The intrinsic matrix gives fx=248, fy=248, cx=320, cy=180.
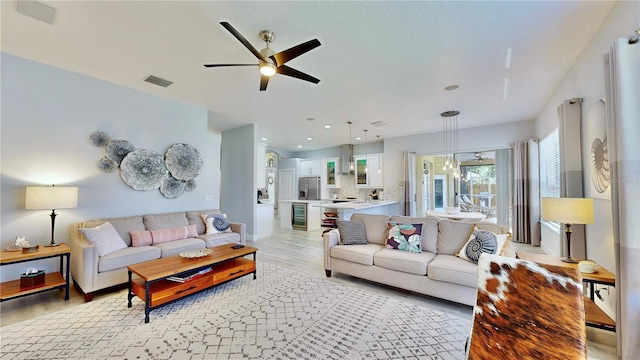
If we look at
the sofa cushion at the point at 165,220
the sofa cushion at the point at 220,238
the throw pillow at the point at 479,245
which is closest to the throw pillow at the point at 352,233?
the throw pillow at the point at 479,245

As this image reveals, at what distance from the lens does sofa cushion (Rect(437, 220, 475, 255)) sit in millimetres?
3104

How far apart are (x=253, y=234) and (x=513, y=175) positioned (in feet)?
21.0

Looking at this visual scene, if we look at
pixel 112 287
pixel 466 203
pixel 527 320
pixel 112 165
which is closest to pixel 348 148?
pixel 466 203

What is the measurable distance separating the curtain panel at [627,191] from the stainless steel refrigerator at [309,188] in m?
7.72

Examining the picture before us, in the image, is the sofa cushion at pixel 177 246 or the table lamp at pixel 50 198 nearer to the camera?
the table lamp at pixel 50 198

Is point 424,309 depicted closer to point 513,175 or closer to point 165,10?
point 165,10

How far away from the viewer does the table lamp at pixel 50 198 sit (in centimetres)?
281

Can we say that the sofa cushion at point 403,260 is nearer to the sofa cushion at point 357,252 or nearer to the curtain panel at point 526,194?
the sofa cushion at point 357,252

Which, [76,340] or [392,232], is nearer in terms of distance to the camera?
[76,340]

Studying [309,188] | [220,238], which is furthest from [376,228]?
[309,188]

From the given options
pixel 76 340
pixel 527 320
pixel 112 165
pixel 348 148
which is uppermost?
pixel 348 148

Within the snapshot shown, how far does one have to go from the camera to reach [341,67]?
3225 mm

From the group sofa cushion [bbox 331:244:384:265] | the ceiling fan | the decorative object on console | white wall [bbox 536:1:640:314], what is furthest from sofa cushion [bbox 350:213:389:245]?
the ceiling fan

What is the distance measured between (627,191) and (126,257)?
4794 millimetres
